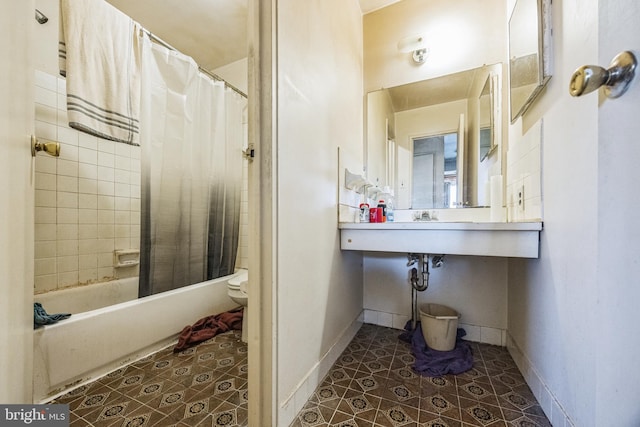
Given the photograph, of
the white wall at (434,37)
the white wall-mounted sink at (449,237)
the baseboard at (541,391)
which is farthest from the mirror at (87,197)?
the baseboard at (541,391)

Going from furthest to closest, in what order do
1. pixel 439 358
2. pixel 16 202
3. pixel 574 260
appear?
1. pixel 439 358
2. pixel 574 260
3. pixel 16 202

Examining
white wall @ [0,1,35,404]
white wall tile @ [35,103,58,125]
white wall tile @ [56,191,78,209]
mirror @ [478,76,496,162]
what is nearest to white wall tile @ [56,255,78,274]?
white wall tile @ [56,191,78,209]

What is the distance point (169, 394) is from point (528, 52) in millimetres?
2324

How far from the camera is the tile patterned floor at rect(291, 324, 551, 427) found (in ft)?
3.18

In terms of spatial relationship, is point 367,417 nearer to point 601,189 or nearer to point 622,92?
point 601,189

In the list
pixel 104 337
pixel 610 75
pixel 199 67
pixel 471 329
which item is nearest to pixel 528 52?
pixel 610 75

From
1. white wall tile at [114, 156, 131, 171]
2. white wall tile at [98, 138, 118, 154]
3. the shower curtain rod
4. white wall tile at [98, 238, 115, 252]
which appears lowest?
white wall tile at [98, 238, 115, 252]

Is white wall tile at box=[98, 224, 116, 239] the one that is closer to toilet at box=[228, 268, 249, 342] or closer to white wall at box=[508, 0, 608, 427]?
toilet at box=[228, 268, 249, 342]

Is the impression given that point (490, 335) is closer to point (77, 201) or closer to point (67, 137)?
point (77, 201)

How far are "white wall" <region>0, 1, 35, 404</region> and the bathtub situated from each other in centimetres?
76

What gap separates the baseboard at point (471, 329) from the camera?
5.17 ft

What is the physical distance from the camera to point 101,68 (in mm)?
1243

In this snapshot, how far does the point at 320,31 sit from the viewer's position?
4.02ft

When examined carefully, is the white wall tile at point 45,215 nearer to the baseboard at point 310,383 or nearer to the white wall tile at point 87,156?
the white wall tile at point 87,156
